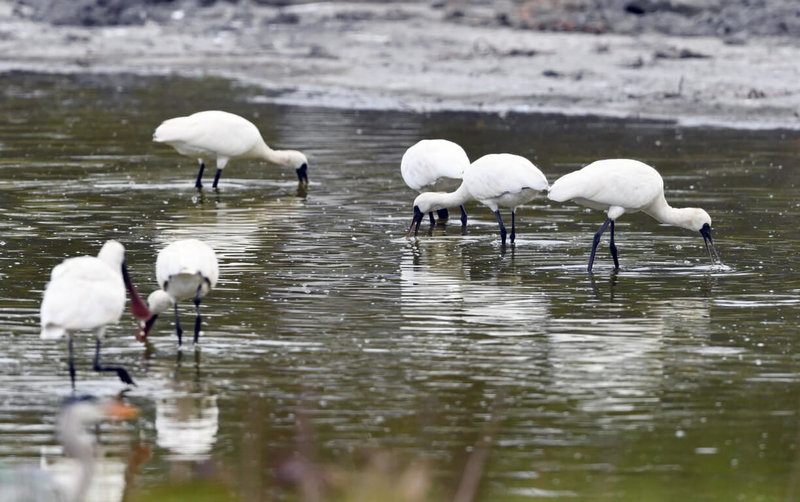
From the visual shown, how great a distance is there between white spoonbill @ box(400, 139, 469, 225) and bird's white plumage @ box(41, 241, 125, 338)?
645 cm

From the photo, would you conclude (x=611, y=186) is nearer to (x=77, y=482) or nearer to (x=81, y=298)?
(x=81, y=298)

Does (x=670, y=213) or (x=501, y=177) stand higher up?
(x=501, y=177)

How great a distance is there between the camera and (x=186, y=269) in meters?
9.09

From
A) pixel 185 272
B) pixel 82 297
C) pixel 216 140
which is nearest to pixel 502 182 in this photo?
pixel 185 272

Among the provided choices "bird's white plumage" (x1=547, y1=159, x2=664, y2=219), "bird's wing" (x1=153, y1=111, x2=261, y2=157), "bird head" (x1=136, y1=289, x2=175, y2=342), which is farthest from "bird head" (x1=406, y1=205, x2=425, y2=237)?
"bird head" (x1=136, y1=289, x2=175, y2=342)

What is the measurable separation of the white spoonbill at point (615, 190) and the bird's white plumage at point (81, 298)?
14.8 ft

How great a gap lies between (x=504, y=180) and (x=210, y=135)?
5110mm

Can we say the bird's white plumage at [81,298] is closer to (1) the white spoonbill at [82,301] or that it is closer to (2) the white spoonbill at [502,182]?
(1) the white spoonbill at [82,301]

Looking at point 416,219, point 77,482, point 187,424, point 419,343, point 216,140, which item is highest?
point 216,140

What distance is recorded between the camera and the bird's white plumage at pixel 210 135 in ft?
56.0

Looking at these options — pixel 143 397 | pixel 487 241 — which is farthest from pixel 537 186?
pixel 143 397

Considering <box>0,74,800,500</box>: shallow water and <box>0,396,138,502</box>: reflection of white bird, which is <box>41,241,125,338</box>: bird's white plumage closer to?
<box>0,74,800,500</box>: shallow water

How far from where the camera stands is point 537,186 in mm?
12953

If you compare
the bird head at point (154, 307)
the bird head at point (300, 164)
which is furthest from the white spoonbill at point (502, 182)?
the bird head at point (154, 307)
